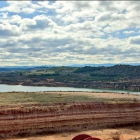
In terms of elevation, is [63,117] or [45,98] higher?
[45,98]

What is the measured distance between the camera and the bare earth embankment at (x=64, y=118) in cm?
2653

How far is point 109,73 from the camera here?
347 ft

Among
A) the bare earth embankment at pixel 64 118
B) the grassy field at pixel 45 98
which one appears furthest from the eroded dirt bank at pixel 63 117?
the grassy field at pixel 45 98

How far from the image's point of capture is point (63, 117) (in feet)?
94.5

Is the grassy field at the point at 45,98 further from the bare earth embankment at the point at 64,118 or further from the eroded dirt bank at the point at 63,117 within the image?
the eroded dirt bank at the point at 63,117

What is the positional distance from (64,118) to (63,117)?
158 millimetres

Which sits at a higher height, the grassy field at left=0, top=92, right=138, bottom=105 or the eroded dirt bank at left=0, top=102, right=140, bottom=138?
the grassy field at left=0, top=92, right=138, bottom=105

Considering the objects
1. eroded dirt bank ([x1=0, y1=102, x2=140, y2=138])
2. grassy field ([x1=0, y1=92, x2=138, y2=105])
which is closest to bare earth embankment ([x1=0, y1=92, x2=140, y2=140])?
eroded dirt bank ([x1=0, y1=102, x2=140, y2=138])

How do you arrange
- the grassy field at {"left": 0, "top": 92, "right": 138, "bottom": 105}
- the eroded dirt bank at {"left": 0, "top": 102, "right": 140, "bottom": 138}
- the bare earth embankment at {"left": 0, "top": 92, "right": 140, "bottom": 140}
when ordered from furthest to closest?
the grassy field at {"left": 0, "top": 92, "right": 138, "bottom": 105}
the eroded dirt bank at {"left": 0, "top": 102, "right": 140, "bottom": 138}
the bare earth embankment at {"left": 0, "top": 92, "right": 140, "bottom": 140}

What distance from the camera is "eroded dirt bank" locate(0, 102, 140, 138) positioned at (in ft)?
87.6

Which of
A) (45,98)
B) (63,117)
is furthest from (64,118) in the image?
(45,98)

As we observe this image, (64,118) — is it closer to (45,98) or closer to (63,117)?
(63,117)

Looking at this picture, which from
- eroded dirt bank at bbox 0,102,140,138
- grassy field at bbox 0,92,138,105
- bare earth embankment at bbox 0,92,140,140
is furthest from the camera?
grassy field at bbox 0,92,138,105

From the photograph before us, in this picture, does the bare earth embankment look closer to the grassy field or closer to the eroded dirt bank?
the eroded dirt bank
